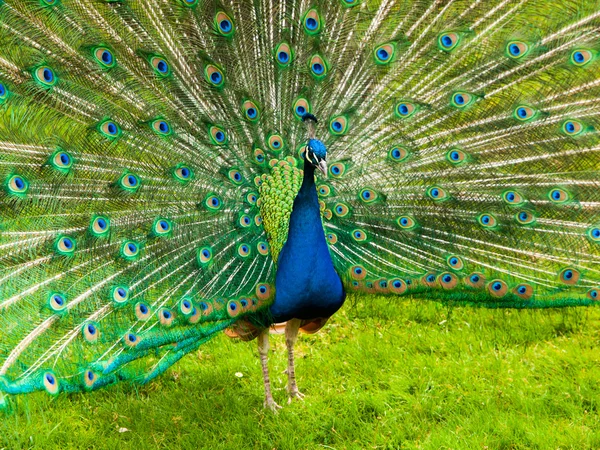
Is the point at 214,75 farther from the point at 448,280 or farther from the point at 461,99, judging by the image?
the point at 448,280

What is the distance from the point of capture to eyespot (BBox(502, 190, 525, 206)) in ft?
12.8

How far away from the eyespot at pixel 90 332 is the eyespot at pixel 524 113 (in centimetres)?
239

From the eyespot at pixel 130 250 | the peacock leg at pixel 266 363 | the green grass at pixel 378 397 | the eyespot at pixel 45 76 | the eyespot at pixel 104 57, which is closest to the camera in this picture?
the eyespot at pixel 45 76

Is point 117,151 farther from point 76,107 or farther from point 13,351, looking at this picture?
point 13,351

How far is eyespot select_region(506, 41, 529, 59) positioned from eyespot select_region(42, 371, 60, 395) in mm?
2732

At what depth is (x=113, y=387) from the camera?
4.64 metres

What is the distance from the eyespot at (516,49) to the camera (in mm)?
3727

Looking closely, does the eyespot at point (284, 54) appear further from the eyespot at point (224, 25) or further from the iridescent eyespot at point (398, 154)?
the iridescent eyespot at point (398, 154)

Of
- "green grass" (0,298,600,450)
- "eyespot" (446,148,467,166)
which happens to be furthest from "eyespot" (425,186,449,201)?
"green grass" (0,298,600,450)

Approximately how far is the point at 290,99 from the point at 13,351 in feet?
6.08

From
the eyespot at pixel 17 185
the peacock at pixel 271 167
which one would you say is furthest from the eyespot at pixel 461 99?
the eyespot at pixel 17 185

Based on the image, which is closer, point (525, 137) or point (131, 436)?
point (525, 137)

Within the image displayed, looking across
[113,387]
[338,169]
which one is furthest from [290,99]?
[113,387]

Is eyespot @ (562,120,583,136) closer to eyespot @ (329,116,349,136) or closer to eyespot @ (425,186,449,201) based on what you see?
eyespot @ (425,186,449,201)
